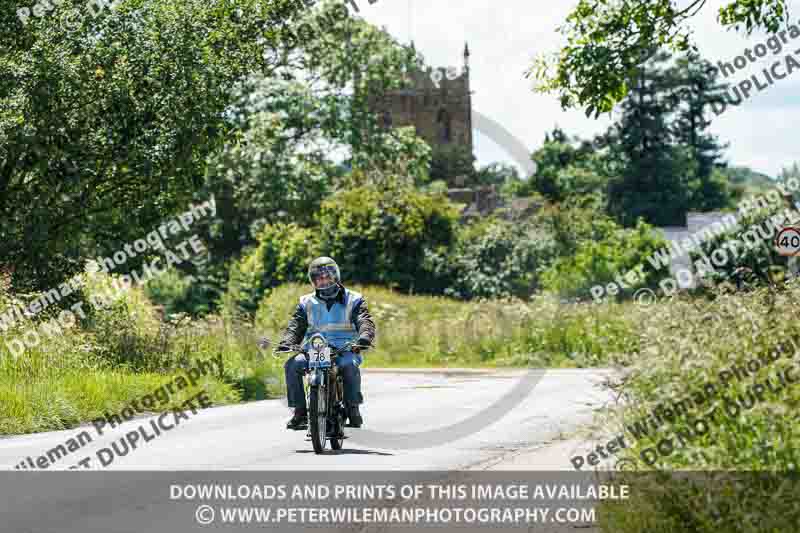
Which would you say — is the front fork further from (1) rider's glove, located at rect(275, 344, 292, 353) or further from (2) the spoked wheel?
(1) rider's glove, located at rect(275, 344, 292, 353)

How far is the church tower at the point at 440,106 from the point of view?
120 m

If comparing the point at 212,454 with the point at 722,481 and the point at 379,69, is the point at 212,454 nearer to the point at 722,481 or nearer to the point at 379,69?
the point at 722,481

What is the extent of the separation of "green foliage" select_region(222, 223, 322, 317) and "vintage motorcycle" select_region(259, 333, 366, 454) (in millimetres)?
28029

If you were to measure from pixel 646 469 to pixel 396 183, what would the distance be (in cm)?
3508

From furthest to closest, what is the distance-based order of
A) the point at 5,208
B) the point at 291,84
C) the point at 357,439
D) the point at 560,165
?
1. the point at 560,165
2. the point at 291,84
3. the point at 5,208
4. the point at 357,439

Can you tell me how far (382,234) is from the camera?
134 feet

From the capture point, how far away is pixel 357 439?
13711mm

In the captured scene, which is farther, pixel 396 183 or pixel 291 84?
pixel 291 84

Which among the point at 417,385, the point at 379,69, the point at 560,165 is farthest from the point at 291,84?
the point at 560,165

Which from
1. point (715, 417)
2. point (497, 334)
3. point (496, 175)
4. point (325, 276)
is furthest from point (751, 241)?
point (496, 175)

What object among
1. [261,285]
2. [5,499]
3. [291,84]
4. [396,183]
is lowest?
[5,499]

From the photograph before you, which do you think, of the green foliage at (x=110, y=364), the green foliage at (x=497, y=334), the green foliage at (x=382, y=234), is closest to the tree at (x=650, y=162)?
the green foliage at (x=382, y=234)

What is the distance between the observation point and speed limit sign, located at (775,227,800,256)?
15086mm

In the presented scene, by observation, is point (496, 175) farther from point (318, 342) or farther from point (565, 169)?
point (318, 342)
